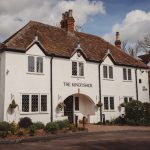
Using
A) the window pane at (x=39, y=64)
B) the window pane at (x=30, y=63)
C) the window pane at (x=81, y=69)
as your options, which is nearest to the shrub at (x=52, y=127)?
the window pane at (x=30, y=63)

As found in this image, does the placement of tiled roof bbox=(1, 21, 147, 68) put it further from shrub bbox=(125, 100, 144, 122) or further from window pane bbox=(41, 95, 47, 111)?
shrub bbox=(125, 100, 144, 122)

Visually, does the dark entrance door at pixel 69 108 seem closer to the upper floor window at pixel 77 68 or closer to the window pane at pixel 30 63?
the upper floor window at pixel 77 68

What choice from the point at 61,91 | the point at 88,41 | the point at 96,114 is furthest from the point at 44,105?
the point at 88,41

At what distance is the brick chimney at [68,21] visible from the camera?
34094mm

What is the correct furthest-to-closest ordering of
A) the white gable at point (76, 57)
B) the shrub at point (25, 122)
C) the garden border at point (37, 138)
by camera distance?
the white gable at point (76, 57) → the shrub at point (25, 122) → the garden border at point (37, 138)

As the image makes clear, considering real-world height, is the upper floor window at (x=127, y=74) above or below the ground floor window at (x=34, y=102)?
above

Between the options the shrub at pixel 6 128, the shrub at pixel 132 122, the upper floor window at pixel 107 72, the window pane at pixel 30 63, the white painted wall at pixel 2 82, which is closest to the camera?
the shrub at pixel 6 128

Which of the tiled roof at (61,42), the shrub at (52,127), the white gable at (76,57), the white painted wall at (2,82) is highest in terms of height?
the tiled roof at (61,42)

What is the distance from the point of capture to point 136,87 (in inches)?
1406

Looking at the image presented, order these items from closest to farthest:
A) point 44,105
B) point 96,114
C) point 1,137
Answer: point 1,137 < point 44,105 < point 96,114

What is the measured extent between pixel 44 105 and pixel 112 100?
8471 mm

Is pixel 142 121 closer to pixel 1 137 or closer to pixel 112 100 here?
pixel 112 100

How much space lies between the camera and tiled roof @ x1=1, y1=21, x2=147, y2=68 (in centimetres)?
2764

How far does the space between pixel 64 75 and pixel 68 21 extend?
763cm
